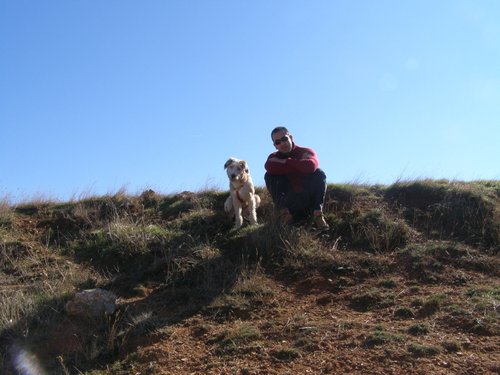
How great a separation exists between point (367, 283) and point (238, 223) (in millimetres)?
2197

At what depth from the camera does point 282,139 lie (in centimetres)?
718

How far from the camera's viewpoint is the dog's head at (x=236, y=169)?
7.26m

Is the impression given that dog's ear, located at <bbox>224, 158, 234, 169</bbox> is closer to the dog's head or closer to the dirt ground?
the dog's head

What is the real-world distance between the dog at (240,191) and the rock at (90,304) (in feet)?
8.24

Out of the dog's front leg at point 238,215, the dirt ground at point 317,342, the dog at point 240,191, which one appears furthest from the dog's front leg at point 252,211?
the dirt ground at point 317,342

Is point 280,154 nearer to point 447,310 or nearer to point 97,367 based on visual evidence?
point 447,310

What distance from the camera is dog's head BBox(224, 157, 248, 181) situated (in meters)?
7.26

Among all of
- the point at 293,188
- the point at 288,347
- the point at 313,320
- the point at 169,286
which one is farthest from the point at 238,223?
the point at 288,347

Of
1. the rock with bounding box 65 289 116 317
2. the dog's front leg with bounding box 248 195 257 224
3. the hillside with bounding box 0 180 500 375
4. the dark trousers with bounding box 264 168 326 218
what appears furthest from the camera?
the dog's front leg with bounding box 248 195 257 224

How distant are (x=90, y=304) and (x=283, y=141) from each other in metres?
3.45

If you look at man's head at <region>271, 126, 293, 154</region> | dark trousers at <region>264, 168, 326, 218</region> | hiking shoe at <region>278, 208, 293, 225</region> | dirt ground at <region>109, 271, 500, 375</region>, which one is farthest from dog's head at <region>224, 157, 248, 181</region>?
dirt ground at <region>109, 271, 500, 375</region>

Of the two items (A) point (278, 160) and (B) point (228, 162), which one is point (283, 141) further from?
(B) point (228, 162)

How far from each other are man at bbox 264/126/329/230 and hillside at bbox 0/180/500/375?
430 millimetres

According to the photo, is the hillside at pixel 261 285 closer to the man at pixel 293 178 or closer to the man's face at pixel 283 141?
the man at pixel 293 178
